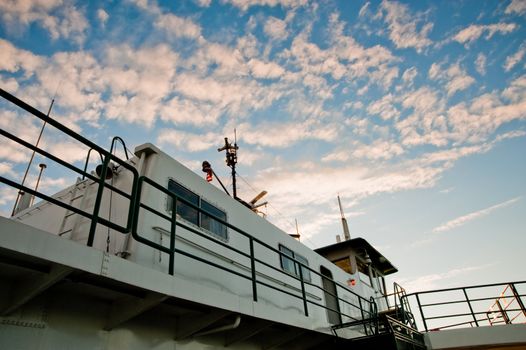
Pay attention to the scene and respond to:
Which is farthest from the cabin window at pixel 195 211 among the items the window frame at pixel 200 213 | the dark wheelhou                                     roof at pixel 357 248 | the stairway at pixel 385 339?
the dark wheelhou                                     roof at pixel 357 248

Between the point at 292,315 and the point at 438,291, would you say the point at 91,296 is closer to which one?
the point at 292,315

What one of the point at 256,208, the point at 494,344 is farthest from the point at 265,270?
the point at 494,344

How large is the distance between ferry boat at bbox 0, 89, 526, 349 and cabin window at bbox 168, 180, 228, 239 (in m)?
0.02

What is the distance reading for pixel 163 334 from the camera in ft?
17.2

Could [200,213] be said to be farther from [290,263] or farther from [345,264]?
[345,264]

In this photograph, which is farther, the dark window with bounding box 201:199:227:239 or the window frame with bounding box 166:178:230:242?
the dark window with bounding box 201:199:227:239

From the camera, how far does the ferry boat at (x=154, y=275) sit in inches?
141

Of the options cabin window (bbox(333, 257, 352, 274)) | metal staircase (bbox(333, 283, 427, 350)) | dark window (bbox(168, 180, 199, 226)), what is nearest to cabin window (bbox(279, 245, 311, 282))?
metal staircase (bbox(333, 283, 427, 350))

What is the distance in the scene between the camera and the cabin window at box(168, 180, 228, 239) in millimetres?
6461

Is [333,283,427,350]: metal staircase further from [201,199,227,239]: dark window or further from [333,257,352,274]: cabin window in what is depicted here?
[333,257,352,274]: cabin window

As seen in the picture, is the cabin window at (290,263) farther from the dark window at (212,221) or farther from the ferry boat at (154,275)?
the dark window at (212,221)

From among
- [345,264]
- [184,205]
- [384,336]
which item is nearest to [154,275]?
[184,205]

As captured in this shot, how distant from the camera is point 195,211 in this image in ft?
22.1

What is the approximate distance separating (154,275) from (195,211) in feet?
8.63
